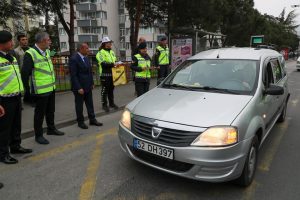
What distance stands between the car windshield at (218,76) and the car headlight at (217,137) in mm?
1056

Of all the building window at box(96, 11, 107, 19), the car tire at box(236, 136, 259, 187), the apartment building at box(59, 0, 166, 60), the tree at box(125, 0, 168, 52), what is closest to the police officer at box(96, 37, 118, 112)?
the car tire at box(236, 136, 259, 187)

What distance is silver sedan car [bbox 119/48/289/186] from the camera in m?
3.19

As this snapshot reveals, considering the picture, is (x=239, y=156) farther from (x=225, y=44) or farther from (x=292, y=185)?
(x=225, y=44)

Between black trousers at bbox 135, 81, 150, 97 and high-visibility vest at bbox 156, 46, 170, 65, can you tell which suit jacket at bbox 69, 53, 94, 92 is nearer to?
black trousers at bbox 135, 81, 150, 97

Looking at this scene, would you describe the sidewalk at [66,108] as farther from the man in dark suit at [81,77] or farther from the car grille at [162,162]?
the car grille at [162,162]

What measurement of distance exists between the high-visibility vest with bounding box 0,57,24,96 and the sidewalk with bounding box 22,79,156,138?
71.0 inches

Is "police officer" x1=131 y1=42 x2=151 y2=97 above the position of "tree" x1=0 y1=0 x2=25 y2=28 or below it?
below

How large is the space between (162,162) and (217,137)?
2.41 ft

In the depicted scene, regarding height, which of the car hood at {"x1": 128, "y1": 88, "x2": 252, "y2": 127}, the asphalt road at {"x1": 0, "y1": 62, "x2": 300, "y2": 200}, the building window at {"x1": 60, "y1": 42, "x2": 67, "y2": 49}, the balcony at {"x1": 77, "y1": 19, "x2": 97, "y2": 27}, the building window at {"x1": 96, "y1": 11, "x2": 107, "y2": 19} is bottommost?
the asphalt road at {"x1": 0, "y1": 62, "x2": 300, "y2": 200}

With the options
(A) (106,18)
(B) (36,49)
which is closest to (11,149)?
(B) (36,49)

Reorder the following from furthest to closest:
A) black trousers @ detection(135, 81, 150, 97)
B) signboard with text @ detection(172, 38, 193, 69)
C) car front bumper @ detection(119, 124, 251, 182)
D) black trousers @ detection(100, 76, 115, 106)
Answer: signboard with text @ detection(172, 38, 193, 69) < black trousers @ detection(135, 81, 150, 97) < black trousers @ detection(100, 76, 115, 106) < car front bumper @ detection(119, 124, 251, 182)

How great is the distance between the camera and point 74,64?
5867 mm

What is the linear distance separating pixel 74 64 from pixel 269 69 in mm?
3657

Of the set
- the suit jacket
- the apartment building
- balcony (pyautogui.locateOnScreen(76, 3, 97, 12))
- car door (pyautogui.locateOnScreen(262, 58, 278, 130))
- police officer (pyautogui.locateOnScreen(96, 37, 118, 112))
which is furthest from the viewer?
balcony (pyautogui.locateOnScreen(76, 3, 97, 12))
